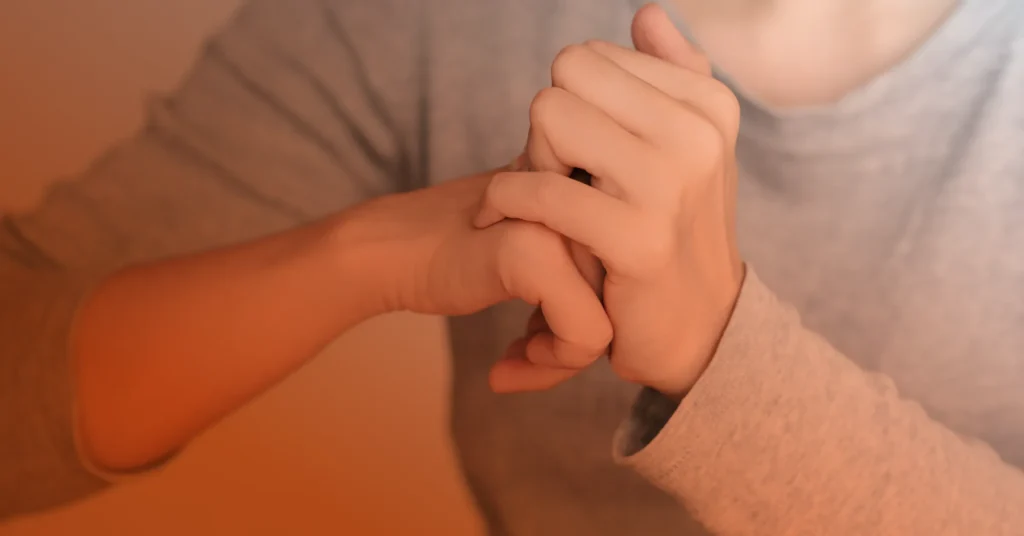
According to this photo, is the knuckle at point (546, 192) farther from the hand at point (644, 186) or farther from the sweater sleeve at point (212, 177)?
the sweater sleeve at point (212, 177)

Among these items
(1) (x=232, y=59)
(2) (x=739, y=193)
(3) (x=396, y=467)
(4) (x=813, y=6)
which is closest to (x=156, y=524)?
(3) (x=396, y=467)

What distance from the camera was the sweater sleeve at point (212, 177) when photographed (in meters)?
0.40

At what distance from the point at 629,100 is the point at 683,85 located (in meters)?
0.04

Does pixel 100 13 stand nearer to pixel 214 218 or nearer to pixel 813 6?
pixel 214 218

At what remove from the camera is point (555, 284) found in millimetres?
340

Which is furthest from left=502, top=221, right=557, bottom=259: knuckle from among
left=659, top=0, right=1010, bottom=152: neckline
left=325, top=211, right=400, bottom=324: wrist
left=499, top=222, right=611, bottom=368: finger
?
left=659, top=0, right=1010, bottom=152: neckline

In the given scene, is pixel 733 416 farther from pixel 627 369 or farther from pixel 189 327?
pixel 189 327

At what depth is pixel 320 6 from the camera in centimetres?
46

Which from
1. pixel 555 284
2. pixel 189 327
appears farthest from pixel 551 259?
pixel 189 327

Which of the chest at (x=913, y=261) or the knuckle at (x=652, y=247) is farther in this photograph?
the chest at (x=913, y=261)

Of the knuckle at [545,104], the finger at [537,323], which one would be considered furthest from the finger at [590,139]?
the finger at [537,323]

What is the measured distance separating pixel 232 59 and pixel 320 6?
0.07 meters

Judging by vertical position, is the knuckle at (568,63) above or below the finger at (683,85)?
above

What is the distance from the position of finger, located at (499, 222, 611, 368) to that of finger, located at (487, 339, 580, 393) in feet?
0.15
